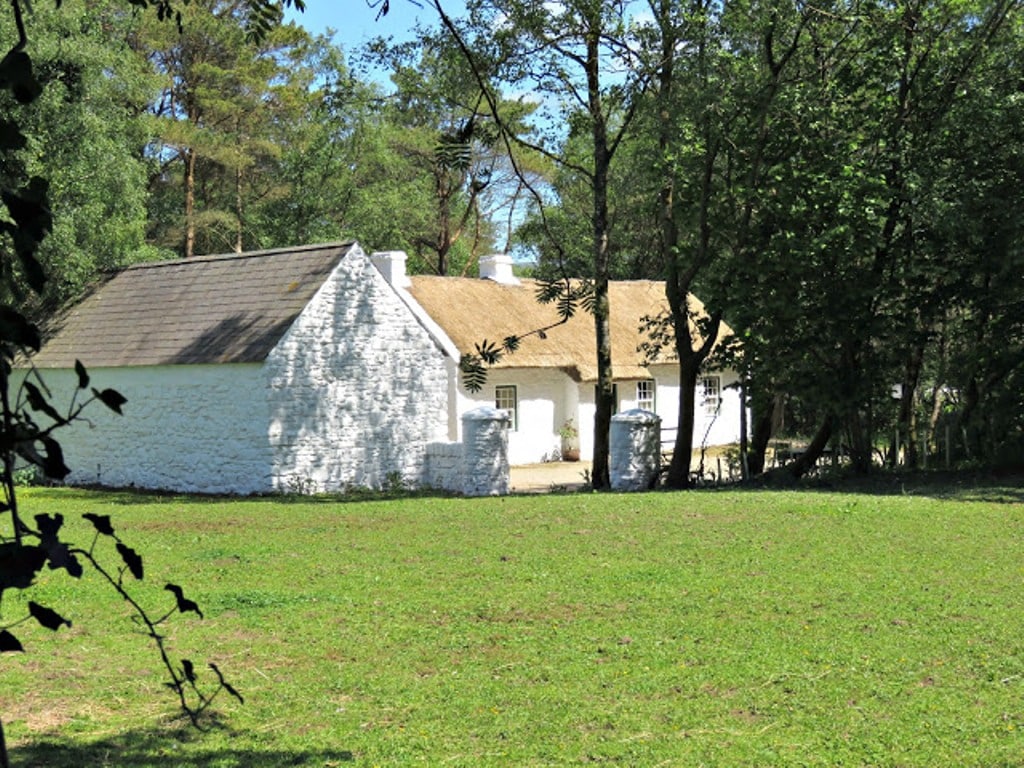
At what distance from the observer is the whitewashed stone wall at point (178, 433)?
23.1 metres

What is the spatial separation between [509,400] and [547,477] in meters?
4.07

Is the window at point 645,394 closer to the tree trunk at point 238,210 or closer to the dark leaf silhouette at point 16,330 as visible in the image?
the tree trunk at point 238,210

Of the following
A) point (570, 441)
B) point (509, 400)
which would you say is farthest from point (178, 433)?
point (570, 441)

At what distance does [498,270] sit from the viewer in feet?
120

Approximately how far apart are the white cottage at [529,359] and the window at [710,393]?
46.2 inches

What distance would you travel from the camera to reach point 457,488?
80.3 ft

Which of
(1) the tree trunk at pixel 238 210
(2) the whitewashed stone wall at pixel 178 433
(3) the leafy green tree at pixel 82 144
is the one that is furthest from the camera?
(1) the tree trunk at pixel 238 210

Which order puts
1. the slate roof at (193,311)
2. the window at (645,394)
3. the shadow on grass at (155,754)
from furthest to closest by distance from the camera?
the window at (645,394), the slate roof at (193,311), the shadow on grass at (155,754)

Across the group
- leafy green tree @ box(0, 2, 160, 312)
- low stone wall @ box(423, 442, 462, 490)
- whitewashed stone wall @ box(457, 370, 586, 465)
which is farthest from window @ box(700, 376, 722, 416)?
leafy green tree @ box(0, 2, 160, 312)

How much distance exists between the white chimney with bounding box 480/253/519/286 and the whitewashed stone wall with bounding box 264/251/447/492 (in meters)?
10.6

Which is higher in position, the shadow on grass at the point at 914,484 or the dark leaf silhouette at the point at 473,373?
the dark leaf silhouette at the point at 473,373

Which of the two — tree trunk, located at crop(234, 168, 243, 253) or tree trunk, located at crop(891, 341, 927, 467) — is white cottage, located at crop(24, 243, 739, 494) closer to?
tree trunk, located at crop(891, 341, 927, 467)

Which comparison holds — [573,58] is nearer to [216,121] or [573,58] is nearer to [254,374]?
[254,374]

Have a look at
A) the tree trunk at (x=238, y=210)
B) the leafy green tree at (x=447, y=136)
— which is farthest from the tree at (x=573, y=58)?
the tree trunk at (x=238, y=210)
